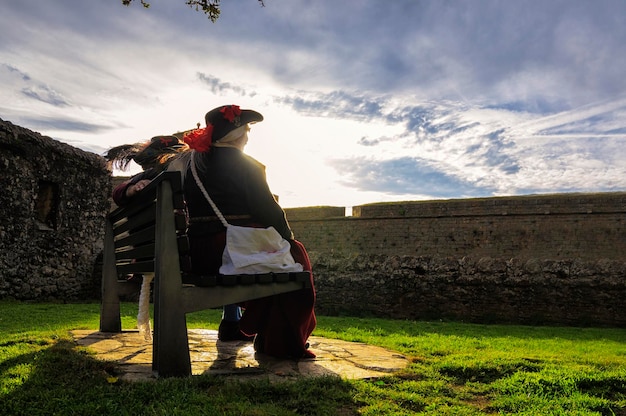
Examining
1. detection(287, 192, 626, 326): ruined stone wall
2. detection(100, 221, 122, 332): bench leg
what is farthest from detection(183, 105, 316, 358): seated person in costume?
detection(287, 192, 626, 326): ruined stone wall

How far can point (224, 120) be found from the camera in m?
3.36

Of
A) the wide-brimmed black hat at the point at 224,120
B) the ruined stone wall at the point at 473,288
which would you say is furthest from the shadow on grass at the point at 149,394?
the ruined stone wall at the point at 473,288

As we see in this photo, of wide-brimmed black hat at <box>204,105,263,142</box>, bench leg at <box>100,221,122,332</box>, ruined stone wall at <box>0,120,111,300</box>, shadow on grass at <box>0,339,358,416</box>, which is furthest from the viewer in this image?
ruined stone wall at <box>0,120,111,300</box>

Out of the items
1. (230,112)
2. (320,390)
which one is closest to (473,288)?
(230,112)

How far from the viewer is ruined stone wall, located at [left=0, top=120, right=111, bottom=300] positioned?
10.0m

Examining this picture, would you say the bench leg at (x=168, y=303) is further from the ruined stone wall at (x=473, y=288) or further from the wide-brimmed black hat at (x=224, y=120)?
the ruined stone wall at (x=473, y=288)

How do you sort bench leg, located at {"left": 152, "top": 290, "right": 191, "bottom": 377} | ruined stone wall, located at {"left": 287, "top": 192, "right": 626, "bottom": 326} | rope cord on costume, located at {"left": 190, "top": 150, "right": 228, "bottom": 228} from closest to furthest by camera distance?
bench leg, located at {"left": 152, "top": 290, "right": 191, "bottom": 377}, rope cord on costume, located at {"left": 190, "top": 150, "right": 228, "bottom": 228}, ruined stone wall, located at {"left": 287, "top": 192, "right": 626, "bottom": 326}

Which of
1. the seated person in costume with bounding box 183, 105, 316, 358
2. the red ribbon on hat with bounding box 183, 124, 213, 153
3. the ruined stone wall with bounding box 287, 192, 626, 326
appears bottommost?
the ruined stone wall with bounding box 287, 192, 626, 326

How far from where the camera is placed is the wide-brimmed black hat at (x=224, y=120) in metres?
3.35

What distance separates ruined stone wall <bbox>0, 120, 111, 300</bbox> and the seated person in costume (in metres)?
8.29

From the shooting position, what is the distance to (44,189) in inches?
453

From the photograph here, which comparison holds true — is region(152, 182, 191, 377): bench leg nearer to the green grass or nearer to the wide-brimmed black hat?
the green grass

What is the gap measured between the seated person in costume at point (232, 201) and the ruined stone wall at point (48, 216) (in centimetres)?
829

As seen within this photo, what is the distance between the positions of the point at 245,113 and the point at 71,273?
1003 centimetres
